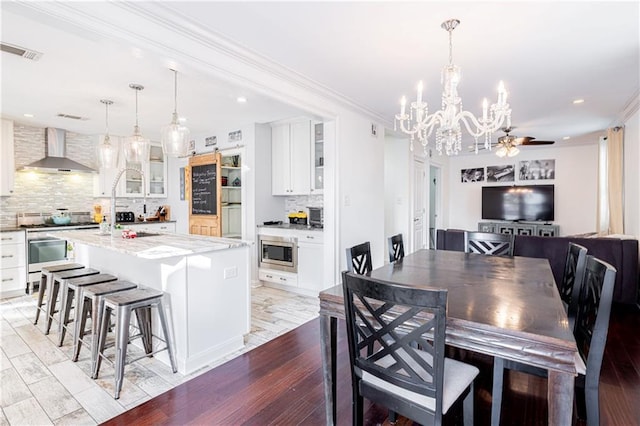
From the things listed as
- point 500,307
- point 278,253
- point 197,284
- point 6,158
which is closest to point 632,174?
point 500,307

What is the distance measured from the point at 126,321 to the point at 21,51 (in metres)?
2.33

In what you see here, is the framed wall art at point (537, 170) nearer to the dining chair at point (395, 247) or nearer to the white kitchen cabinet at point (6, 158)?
the dining chair at point (395, 247)

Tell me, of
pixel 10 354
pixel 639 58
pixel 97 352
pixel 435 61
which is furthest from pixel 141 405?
pixel 639 58

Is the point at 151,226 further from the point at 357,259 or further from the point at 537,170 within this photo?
the point at 537,170

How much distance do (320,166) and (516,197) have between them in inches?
206

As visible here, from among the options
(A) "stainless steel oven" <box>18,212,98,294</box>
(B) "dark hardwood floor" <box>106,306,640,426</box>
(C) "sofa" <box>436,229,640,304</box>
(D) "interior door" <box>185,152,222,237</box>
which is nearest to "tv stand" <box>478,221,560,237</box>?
(C) "sofa" <box>436,229,640,304</box>

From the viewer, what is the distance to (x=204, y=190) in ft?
18.0

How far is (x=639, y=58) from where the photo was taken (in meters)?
2.82

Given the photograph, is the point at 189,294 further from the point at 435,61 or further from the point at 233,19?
the point at 435,61

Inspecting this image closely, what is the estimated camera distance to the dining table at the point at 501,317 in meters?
1.21

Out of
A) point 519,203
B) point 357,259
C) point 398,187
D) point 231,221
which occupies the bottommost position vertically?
point 357,259

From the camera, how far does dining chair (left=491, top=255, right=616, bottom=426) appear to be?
149cm

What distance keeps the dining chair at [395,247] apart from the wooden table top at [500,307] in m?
0.37

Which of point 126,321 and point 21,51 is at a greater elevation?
point 21,51
